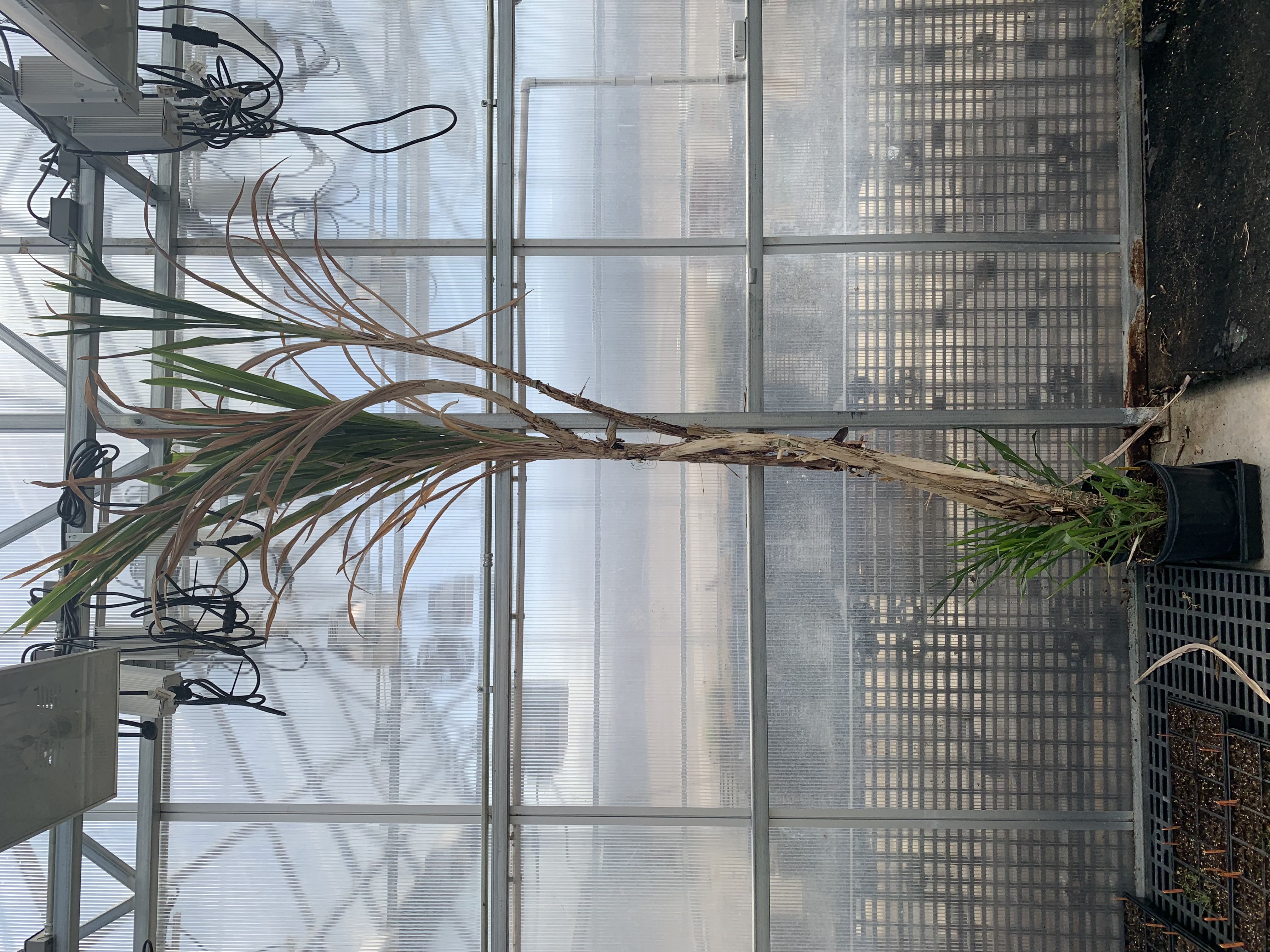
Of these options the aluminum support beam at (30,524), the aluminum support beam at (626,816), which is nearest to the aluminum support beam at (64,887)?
the aluminum support beam at (626,816)

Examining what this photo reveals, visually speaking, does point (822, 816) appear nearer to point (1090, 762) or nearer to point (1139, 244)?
point (1090, 762)

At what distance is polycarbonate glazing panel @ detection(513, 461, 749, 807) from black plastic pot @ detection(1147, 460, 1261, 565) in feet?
3.17

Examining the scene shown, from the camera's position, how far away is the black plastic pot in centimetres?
166

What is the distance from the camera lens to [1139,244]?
1.98 meters

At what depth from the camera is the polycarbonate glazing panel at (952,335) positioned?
1989mm

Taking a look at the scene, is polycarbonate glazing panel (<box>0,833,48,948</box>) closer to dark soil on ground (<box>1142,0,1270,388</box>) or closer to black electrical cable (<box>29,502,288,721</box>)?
black electrical cable (<box>29,502,288,721</box>)

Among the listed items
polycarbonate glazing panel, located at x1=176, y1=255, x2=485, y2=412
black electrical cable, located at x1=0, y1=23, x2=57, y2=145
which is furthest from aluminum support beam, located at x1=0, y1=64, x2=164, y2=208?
polycarbonate glazing panel, located at x1=176, y1=255, x2=485, y2=412

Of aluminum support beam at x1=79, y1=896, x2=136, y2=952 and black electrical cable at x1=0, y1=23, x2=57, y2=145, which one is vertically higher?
black electrical cable at x1=0, y1=23, x2=57, y2=145

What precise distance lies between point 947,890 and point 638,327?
5.56 ft

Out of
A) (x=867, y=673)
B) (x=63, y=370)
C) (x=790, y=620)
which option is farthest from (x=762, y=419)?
(x=63, y=370)

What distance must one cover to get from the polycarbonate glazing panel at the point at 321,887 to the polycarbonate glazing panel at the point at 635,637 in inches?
12.4

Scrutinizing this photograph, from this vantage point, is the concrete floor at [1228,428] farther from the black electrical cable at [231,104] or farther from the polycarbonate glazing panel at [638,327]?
the black electrical cable at [231,104]

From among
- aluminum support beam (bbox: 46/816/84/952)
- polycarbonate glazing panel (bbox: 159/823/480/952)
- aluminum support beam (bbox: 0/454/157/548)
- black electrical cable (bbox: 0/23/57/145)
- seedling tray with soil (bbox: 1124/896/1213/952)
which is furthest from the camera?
polycarbonate glazing panel (bbox: 159/823/480/952)

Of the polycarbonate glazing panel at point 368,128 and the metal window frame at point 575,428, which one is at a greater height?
the polycarbonate glazing panel at point 368,128
